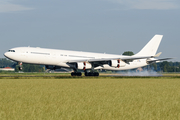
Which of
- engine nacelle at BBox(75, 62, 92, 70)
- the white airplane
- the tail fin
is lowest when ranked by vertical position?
engine nacelle at BBox(75, 62, 92, 70)

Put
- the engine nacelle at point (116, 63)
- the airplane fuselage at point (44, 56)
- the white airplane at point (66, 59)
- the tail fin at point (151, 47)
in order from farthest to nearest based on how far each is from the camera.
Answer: the tail fin at point (151, 47)
the engine nacelle at point (116, 63)
the white airplane at point (66, 59)
the airplane fuselage at point (44, 56)

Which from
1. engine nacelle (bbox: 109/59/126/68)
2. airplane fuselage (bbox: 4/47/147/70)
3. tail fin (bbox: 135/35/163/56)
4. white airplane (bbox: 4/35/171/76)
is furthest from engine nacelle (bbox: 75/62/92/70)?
tail fin (bbox: 135/35/163/56)

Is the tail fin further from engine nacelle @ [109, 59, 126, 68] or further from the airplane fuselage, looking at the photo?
the airplane fuselage

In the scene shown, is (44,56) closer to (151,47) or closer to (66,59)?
(66,59)

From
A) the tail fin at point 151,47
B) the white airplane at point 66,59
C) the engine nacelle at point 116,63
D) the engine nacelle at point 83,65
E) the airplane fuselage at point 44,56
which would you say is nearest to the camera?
the airplane fuselage at point 44,56

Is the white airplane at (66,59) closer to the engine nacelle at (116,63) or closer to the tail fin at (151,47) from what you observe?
the engine nacelle at (116,63)

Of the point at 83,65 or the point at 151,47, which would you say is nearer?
the point at 83,65

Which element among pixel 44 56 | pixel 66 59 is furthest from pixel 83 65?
pixel 44 56

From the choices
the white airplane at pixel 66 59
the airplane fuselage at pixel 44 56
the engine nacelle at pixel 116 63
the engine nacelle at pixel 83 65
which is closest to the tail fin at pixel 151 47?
the white airplane at pixel 66 59

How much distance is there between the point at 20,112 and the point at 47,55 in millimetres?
41553

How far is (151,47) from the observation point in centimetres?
7088

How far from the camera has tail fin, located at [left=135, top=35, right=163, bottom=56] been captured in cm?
7056

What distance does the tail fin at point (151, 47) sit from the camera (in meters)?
70.6

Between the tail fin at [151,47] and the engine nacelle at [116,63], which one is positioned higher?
the tail fin at [151,47]
